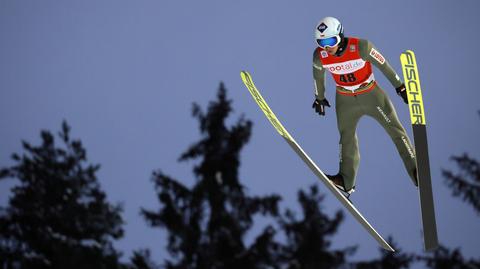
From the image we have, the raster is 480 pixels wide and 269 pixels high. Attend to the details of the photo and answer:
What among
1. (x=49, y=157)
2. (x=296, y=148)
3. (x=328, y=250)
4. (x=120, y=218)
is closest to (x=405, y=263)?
(x=328, y=250)

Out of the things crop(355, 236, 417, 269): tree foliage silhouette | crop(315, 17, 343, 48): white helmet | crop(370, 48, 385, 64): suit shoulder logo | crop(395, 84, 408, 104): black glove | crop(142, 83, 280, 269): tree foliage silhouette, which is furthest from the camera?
crop(355, 236, 417, 269): tree foliage silhouette

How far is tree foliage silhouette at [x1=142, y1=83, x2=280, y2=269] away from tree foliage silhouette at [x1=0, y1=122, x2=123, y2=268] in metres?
4.87

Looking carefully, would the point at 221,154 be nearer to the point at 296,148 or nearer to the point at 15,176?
the point at 15,176

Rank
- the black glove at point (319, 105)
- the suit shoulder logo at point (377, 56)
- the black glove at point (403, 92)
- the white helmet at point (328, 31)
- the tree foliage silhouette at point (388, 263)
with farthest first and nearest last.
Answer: the tree foliage silhouette at point (388, 263) < the black glove at point (319, 105) < the black glove at point (403, 92) < the suit shoulder logo at point (377, 56) < the white helmet at point (328, 31)

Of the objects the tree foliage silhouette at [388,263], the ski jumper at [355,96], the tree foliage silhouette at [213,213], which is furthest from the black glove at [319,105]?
the tree foliage silhouette at [388,263]

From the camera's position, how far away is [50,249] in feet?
93.0

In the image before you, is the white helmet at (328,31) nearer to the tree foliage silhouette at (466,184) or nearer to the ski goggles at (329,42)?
the ski goggles at (329,42)

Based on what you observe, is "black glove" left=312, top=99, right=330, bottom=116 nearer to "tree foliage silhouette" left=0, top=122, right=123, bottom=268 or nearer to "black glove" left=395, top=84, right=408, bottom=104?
"black glove" left=395, top=84, right=408, bottom=104

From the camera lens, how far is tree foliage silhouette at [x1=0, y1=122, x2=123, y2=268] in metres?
28.1

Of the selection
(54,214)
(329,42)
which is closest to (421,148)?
(329,42)

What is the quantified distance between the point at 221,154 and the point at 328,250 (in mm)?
5248

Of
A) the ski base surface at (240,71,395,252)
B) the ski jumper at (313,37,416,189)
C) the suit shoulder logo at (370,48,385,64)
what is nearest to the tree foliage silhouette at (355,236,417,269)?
the ski base surface at (240,71,395,252)

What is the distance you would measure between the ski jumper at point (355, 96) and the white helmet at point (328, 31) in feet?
0.98

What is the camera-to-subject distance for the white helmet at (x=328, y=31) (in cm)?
938
